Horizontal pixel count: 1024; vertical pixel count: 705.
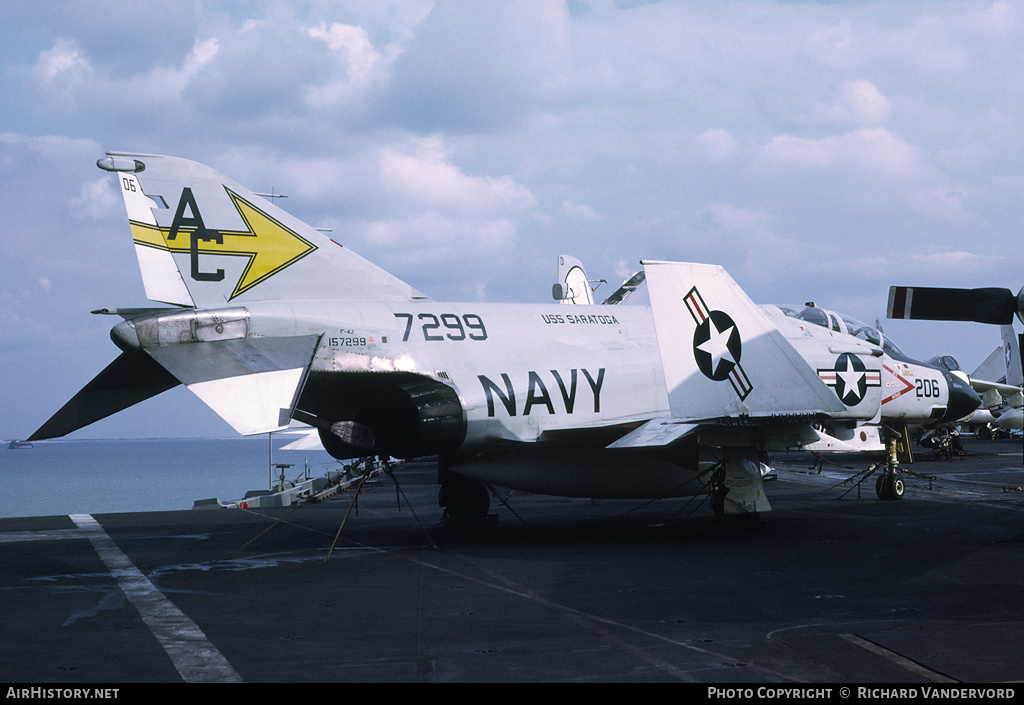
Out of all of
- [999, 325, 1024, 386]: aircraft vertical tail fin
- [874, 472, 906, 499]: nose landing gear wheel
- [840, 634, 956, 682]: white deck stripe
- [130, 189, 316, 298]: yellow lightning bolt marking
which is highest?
[130, 189, 316, 298]: yellow lightning bolt marking

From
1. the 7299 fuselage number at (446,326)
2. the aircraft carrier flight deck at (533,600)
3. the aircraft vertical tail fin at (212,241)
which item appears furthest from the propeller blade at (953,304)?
the aircraft vertical tail fin at (212,241)

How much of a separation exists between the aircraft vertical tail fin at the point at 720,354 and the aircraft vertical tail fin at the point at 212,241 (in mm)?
5146

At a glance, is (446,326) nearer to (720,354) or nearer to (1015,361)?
(720,354)

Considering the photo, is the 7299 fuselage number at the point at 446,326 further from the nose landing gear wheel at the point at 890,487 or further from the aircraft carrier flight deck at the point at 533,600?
the nose landing gear wheel at the point at 890,487

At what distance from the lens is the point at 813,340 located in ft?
54.8

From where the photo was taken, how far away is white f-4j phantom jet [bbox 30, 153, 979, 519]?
12.5 metres

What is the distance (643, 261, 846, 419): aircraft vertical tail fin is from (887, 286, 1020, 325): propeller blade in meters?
3.74

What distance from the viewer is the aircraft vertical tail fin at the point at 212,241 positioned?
512 inches

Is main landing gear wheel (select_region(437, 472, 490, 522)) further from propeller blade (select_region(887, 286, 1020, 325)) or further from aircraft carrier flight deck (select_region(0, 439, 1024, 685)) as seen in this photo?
propeller blade (select_region(887, 286, 1020, 325))

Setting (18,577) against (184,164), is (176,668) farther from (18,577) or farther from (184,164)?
(184,164)

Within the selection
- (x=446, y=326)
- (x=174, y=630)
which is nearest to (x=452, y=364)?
(x=446, y=326)

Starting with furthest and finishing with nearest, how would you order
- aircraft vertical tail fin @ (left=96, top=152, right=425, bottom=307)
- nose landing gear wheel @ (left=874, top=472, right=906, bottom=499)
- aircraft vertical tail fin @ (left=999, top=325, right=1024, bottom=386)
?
1. nose landing gear wheel @ (left=874, top=472, right=906, bottom=499)
2. aircraft vertical tail fin @ (left=96, top=152, right=425, bottom=307)
3. aircraft vertical tail fin @ (left=999, top=325, right=1024, bottom=386)

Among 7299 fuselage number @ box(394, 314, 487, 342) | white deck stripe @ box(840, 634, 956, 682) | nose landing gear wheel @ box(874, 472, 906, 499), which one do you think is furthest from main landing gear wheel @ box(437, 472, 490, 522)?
white deck stripe @ box(840, 634, 956, 682)

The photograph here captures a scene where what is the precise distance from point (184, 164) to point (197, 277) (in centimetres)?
174
